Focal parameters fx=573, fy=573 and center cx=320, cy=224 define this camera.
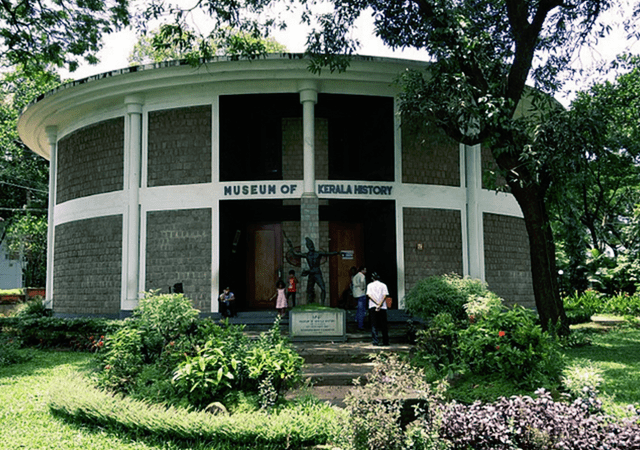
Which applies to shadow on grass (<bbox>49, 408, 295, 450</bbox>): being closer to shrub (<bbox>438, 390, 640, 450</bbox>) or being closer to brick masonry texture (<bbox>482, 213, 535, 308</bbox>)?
shrub (<bbox>438, 390, 640, 450</bbox>)

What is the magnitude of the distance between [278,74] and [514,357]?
10.3 meters

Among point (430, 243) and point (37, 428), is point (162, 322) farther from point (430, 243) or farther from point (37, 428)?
point (430, 243)

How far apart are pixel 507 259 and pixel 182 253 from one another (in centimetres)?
953

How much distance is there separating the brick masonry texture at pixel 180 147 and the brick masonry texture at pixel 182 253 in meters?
1.00

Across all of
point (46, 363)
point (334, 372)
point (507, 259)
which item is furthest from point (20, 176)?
point (334, 372)

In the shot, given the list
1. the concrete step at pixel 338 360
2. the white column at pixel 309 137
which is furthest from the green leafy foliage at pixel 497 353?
the white column at pixel 309 137

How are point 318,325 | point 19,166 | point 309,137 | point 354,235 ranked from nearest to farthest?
point 318,325 → point 309,137 → point 354,235 → point 19,166

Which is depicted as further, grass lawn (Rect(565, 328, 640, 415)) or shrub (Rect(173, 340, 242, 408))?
grass lawn (Rect(565, 328, 640, 415))

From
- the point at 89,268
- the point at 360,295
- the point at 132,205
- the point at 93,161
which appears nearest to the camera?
the point at 360,295

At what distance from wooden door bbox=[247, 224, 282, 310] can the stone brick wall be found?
1856 millimetres

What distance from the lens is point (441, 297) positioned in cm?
1251

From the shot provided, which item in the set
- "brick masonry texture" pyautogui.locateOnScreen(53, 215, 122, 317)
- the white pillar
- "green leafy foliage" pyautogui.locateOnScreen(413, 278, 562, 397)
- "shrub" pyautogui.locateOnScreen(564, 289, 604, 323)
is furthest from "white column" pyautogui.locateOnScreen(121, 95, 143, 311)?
"shrub" pyautogui.locateOnScreen(564, 289, 604, 323)

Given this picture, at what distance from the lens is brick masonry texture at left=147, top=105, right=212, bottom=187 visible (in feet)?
51.3

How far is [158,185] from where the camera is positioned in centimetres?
1582
